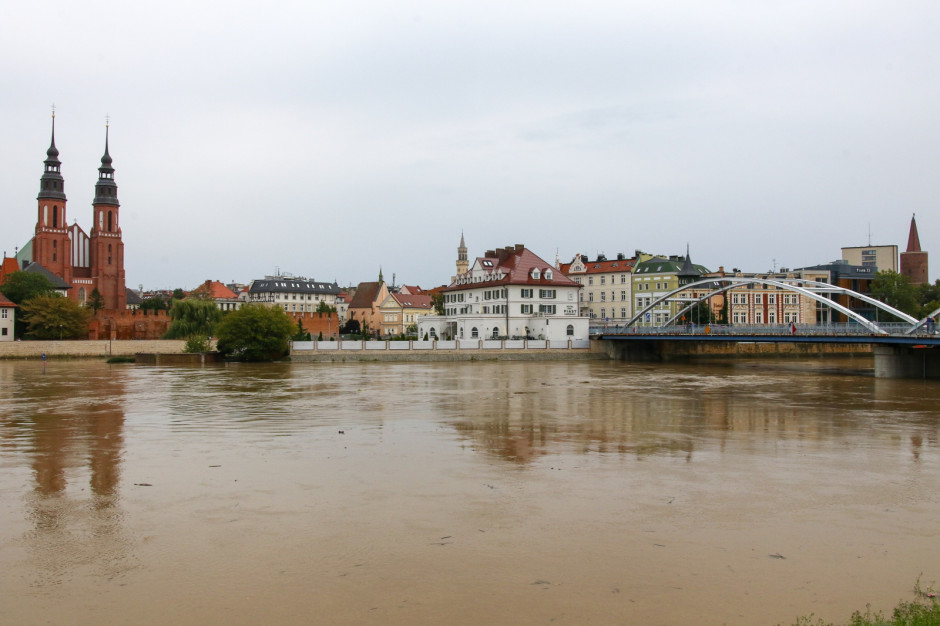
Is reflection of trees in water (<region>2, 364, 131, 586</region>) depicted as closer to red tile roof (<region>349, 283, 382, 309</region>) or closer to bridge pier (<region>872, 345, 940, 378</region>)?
bridge pier (<region>872, 345, 940, 378</region>)

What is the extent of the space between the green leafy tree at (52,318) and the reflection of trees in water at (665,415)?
134 ft

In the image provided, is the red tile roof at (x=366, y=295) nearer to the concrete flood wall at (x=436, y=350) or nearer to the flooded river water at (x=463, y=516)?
the concrete flood wall at (x=436, y=350)

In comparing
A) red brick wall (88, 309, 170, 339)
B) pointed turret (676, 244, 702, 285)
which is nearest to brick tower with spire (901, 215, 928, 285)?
pointed turret (676, 244, 702, 285)

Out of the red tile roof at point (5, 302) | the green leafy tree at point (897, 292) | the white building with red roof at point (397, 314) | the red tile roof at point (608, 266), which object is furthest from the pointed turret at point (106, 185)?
the green leafy tree at point (897, 292)

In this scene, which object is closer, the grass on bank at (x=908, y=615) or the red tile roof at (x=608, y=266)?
the grass on bank at (x=908, y=615)

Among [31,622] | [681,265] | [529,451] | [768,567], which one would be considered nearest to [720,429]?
[529,451]

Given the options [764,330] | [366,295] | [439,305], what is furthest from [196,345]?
[366,295]

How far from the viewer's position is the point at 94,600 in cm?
805

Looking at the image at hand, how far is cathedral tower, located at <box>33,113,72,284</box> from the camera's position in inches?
3302

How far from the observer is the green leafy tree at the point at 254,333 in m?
56.1

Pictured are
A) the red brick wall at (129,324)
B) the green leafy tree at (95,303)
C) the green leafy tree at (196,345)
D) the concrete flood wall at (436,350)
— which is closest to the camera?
the concrete flood wall at (436,350)

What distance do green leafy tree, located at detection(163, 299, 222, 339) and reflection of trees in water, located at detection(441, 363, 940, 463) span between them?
3261 centimetres

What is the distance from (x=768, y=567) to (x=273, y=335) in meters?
51.1

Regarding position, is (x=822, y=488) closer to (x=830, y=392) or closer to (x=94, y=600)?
(x=94, y=600)
